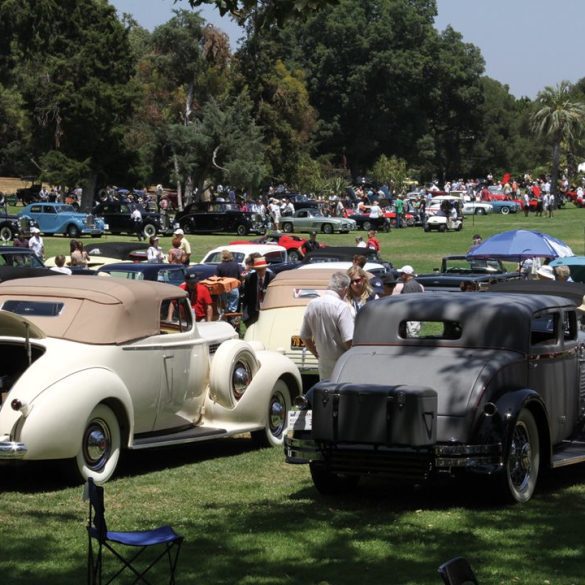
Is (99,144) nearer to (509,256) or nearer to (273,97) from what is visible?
(273,97)

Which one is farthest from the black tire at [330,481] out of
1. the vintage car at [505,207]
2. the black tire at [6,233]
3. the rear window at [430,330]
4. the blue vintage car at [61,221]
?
the vintage car at [505,207]

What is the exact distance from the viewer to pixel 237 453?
12.0m

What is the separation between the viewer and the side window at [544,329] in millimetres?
9730

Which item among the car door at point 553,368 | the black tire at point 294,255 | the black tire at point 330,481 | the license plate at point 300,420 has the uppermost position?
the black tire at point 294,255

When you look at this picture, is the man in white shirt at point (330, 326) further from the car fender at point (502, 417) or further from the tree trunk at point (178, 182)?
the tree trunk at point (178, 182)

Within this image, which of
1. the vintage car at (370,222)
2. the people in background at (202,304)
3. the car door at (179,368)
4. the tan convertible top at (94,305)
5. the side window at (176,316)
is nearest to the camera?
the tan convertible top at (94,305)

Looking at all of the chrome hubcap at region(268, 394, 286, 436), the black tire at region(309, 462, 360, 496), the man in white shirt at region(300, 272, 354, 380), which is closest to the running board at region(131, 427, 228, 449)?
the chrome hubcap at region(268, 394, 286, 436)

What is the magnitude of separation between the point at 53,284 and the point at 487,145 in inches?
4424

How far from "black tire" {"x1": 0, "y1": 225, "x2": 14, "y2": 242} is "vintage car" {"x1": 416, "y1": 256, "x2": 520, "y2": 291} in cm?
2234

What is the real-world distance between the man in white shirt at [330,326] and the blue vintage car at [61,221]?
131ft

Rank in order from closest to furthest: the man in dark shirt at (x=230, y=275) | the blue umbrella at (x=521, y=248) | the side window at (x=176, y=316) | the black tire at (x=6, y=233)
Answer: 1. the side window at (x=176, y=316)
2. the man in dark shirt at (x=230, y=275)
3. the blue umbrella at (x=521, y=248)
4. the black tire at (x=6, y=233)

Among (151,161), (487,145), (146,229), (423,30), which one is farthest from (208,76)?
(487,145)

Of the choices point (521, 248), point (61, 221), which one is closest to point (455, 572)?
point (521, 248)

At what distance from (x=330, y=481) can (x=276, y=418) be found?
113 inches
